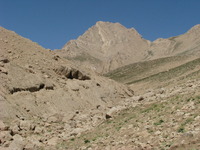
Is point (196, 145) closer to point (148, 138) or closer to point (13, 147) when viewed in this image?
point (148, 138)

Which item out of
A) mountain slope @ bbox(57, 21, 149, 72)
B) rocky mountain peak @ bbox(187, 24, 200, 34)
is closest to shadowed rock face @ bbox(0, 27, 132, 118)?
mountain slope @ bbox(57, 21, 149, 72)

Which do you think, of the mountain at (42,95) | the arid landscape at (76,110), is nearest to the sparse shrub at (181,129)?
the arid landscape at (76,110)

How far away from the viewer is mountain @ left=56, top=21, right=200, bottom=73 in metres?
128

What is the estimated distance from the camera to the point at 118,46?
480ft

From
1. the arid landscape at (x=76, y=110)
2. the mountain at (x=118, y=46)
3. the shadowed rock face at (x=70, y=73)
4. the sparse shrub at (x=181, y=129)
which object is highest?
the mountain at (x=118, y=46)

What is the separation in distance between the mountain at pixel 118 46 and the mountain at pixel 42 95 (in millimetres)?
89956

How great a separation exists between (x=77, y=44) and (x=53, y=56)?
117878mm

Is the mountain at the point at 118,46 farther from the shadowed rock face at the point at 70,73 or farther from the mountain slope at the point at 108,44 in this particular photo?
the shadowed rock face at the point at 70,73

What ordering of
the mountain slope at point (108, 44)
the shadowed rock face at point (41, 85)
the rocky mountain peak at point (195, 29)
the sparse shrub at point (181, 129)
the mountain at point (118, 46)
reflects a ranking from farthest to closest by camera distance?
the rocky mountain peak at point (195, 29) < the mountain slope at point (108, 44) < the mountain at point (118, 46) < the shadowed rock face at point (41, 85) < the sparse shrub at point (181, 129)

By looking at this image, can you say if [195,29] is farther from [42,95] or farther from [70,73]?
[42,95]

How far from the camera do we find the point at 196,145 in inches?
359

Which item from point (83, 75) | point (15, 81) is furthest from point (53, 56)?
point (15, 81)

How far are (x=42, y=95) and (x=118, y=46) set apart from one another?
127842 millimetres

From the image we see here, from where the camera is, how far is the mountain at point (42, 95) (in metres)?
14.6
